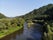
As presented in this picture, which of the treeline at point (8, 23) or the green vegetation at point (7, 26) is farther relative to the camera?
the treeline at point (8, 23)

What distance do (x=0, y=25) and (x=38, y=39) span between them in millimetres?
22215

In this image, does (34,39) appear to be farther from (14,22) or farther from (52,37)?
(14,22)

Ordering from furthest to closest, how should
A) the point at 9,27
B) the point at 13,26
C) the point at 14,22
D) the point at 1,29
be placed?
1. the point at 14,22
2. the point at 13,26
3. the point at 9,27
4. the point at 1,29

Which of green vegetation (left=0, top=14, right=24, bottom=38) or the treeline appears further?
the treeline

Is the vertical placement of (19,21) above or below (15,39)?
above

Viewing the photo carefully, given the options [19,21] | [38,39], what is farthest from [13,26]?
[38,39]

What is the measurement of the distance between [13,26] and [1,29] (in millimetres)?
14403

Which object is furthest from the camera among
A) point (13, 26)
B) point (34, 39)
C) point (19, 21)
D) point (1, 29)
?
point (19, 21)

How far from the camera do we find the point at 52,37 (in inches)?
1458

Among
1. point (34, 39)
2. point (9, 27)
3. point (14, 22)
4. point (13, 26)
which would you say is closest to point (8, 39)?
point (34, 39)

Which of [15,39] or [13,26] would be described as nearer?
[15,39]

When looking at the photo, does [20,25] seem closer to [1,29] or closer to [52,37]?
[1,29]

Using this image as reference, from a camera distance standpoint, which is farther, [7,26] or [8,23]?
[8,23]

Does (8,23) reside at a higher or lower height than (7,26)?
higher
